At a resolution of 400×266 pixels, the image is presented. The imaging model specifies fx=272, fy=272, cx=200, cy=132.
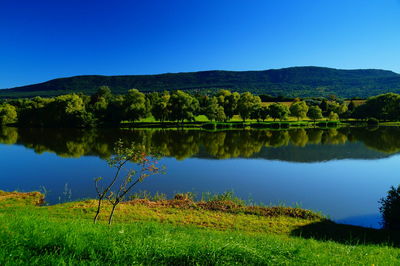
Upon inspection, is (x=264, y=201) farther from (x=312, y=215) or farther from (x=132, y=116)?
(x=132, y=116)

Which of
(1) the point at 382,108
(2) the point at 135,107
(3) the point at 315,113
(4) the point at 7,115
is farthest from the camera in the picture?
(1) the point at 382,108

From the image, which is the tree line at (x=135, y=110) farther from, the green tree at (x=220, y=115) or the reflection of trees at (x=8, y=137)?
the reflection of trees at (x=8, y=137)

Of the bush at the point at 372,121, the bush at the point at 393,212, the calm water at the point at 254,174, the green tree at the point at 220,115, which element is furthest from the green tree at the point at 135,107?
the bush at the point at 372,121

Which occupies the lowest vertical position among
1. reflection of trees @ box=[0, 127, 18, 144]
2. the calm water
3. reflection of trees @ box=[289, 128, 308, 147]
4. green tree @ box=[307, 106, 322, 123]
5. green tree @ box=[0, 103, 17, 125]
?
reflection of trees @ box=[0, 127, 18, 144]

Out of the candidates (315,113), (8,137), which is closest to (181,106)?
(8,137)

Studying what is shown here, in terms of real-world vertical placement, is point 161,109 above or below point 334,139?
above

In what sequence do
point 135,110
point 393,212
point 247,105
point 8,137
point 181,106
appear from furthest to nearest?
point 247,105 < point 181,106 < point 135,110 < point 8,137 < point 393,212

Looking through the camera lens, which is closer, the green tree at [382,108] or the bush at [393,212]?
the bush at [393,212]

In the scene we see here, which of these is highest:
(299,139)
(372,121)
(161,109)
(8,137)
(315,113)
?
(161,109)

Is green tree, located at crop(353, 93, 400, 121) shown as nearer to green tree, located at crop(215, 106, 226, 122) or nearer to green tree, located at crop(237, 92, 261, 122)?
green tree, located at crop(237, 92, 261, 122)

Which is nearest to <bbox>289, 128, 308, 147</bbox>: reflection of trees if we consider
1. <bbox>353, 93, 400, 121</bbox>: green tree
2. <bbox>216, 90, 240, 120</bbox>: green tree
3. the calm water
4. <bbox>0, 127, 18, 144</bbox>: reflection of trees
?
the calm water

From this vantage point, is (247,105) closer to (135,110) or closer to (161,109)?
(161,109)

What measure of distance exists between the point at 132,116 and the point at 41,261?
88850 mm

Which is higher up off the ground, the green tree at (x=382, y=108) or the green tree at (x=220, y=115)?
the green tree at (x=382, y=108)
